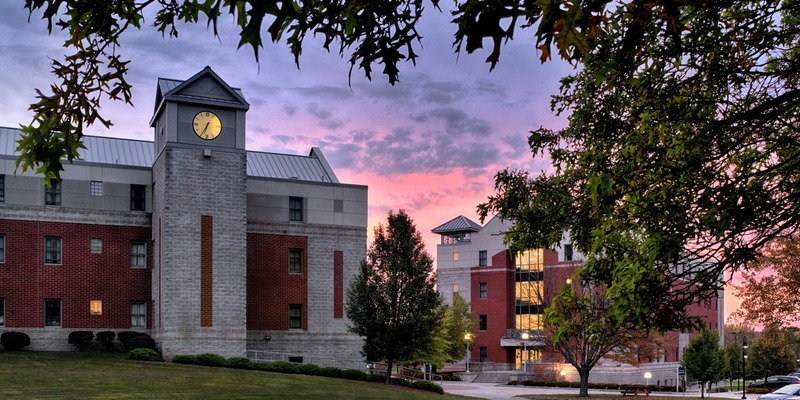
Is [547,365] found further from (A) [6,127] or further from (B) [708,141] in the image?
(B) [708,141]

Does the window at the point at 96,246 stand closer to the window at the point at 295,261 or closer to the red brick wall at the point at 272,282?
the red brick wall at the point at 272,282

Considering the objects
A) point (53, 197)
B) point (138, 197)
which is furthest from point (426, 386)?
point (53, 197)

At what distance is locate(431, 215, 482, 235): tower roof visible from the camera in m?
88.7

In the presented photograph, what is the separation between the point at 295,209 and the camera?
50.7 m

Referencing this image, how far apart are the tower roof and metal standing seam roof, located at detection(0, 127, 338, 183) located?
35686 millimetres

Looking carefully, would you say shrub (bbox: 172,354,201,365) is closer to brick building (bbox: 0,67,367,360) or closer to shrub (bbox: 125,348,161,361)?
shrub (bbox: 125,348,161,361)

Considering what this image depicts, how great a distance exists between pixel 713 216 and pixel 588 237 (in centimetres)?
417

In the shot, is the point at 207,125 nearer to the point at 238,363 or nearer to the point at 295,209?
the point at 295,209

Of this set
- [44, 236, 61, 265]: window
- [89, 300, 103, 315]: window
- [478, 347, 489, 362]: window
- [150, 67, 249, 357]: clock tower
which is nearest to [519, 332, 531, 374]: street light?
[478, 347, 489, 362]: window

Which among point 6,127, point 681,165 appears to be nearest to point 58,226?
point 6,127

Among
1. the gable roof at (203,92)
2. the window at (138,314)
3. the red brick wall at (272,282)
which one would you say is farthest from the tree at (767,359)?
the window at (138,314)

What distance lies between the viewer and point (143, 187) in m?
47.0

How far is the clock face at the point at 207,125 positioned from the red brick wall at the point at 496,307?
44356 millimetres

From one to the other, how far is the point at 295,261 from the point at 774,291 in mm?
27933
